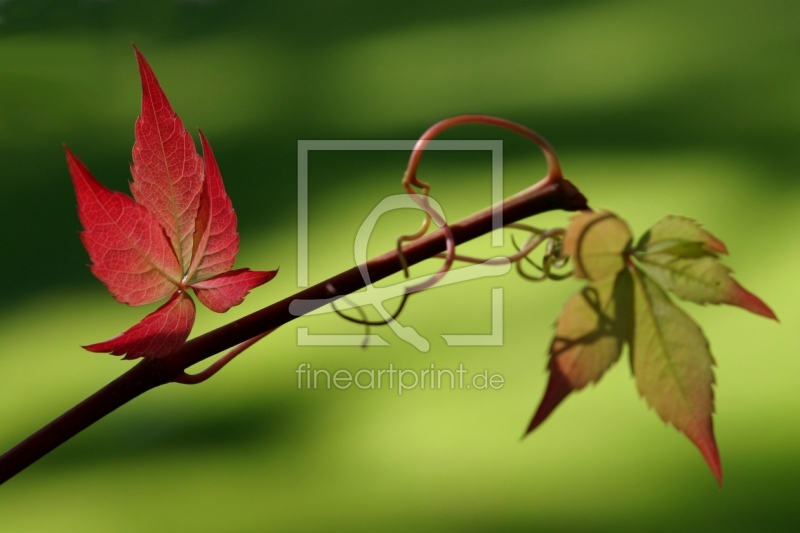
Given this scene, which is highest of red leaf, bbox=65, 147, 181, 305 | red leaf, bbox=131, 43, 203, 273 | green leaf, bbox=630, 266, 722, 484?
red leaf, bbox=131, 43, 203, 273

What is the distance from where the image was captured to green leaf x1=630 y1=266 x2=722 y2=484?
11 cm

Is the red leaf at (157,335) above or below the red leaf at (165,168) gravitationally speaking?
below

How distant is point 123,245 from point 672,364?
0.25 feet

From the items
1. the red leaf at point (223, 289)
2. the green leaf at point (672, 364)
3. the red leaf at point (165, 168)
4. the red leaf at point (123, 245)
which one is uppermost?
the red leaf at point (165, 168)

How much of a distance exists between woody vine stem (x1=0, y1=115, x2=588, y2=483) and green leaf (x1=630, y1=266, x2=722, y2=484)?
0.6 inches

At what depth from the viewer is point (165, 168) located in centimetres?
12

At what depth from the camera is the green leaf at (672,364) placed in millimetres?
110

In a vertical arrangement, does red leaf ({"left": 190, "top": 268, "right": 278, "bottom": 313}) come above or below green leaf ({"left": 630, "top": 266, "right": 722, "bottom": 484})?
above

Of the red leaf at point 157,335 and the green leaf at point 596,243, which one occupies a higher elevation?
the green leaf at point 596,243

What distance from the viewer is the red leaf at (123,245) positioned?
117 millimetres

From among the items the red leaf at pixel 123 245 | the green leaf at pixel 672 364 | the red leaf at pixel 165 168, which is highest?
the red leaf at pixel 165 168

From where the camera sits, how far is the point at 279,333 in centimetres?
Answer: 50

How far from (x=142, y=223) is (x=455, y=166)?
0.49m

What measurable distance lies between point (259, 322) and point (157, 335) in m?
0.02
